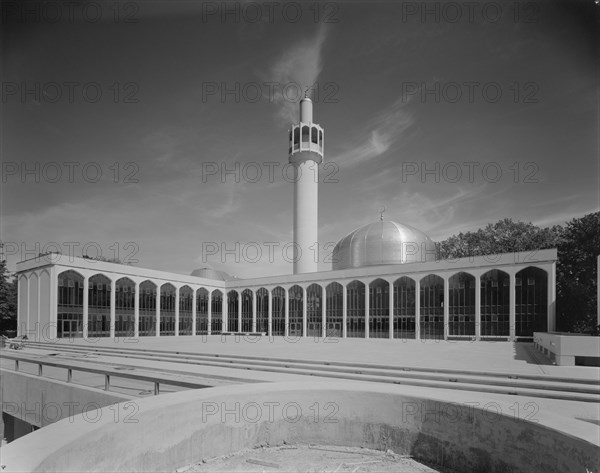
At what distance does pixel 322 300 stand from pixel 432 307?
13206 mm

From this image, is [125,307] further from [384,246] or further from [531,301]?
[531,301]

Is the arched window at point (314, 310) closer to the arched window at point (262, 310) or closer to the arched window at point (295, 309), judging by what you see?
the arched window at point (295, 309)

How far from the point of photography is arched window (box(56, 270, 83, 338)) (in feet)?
133

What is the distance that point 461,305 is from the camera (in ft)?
134

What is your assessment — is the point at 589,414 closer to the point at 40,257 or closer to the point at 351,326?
the point at 351,326

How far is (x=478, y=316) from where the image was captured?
3944 centimetres

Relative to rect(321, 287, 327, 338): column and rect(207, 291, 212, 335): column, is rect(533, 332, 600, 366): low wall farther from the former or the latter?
rect(207, 291, 212, 335): column

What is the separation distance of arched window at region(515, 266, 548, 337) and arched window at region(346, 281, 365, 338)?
15.8 m

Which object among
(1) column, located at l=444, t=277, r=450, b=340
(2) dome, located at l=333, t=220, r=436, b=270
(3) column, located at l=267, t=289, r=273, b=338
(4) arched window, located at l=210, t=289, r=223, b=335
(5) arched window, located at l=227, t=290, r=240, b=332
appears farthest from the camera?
(5) arched window, located at l=227, t=290, r=240, b=332

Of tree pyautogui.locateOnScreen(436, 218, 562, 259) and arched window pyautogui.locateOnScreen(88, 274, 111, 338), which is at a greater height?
tree pyautogui.locateOnScreen(436, 218, 562, 259)

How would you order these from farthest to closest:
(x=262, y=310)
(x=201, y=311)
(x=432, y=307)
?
1. (x=201, y=311)
2. (x=262, y=310)
3. (x=432, y=307)

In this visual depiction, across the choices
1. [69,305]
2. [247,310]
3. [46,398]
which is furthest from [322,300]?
[46,398]

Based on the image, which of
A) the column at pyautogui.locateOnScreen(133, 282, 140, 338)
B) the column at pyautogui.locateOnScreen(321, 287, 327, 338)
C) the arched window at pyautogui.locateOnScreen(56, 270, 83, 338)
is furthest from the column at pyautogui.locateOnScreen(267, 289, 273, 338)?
the arched window at pyautogui.locateOnScreen(56, 270, 83, 338)

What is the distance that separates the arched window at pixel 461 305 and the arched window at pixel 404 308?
152 inches
